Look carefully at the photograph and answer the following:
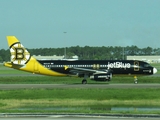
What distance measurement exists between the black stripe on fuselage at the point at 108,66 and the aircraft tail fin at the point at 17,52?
2.48 meters

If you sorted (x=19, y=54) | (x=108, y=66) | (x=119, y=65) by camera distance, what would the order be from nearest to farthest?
(x=119, y=65)
(x=108, y=66)
(x=19, y=54)

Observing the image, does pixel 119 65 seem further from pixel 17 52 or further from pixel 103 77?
pixel 17 52

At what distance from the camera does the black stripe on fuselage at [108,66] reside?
57344 millimetres

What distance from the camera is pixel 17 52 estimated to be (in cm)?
5962

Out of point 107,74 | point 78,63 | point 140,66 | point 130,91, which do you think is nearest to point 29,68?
point 78,63

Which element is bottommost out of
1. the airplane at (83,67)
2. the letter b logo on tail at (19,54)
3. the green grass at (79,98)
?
the green grass at (79,98)

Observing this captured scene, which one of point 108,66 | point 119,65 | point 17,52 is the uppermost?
point 17,52

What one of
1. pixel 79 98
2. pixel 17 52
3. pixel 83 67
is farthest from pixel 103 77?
pixel 79 98

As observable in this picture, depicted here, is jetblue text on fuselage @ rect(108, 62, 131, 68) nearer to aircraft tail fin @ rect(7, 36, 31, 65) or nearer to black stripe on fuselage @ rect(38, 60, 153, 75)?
black stripe on fuselage @ rect(38, 60, 153, 75)

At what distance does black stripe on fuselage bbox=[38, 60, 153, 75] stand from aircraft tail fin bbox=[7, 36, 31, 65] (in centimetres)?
248

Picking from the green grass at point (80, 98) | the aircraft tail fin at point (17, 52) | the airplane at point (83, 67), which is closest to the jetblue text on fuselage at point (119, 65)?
the airplane at point (83, 67)

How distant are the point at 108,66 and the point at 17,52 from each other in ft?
43.3

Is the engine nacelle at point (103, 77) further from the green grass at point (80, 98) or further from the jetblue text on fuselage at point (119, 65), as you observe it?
the green grass at point (80, 98)

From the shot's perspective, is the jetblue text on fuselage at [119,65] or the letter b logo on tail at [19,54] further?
the letter b logo on tail at [19,54]
